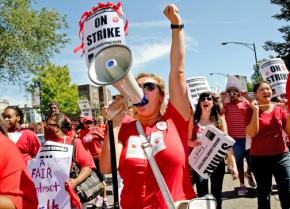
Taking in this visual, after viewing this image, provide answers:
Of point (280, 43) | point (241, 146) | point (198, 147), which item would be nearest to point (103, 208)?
point (241, 146)

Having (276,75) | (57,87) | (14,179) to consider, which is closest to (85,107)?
(276,75)

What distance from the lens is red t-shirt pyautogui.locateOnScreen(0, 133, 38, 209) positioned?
6.20 ft

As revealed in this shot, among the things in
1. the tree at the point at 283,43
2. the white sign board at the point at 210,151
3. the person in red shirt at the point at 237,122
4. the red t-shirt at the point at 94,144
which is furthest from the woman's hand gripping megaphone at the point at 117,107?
the tree at the point at 283,43

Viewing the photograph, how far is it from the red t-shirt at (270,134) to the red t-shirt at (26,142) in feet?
8.86

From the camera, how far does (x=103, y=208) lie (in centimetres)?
775

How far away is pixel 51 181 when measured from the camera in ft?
13.6

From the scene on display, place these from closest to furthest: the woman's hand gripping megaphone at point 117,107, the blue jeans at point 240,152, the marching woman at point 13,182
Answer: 1. the marching woman at point 13,182
2. the woman's hand gripping megaphone at point 117,107
3. the blue jeans at point 240,152

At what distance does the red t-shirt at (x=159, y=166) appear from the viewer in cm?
237

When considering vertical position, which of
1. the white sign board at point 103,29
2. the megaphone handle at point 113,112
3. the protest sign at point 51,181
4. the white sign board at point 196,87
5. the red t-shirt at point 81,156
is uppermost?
the white sign board at point 103,29

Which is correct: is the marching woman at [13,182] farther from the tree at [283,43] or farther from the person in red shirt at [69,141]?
the tree at [283,43]

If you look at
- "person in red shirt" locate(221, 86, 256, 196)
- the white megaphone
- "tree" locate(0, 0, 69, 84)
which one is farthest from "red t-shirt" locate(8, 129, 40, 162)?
"tree" locate(0, 0, 69, 84)

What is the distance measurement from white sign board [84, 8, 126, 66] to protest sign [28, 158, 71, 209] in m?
1.24

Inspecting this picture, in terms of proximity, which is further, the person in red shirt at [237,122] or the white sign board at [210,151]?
the person in red shirt at [237,122]

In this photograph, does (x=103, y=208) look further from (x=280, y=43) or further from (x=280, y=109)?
(x=280, y=43)
